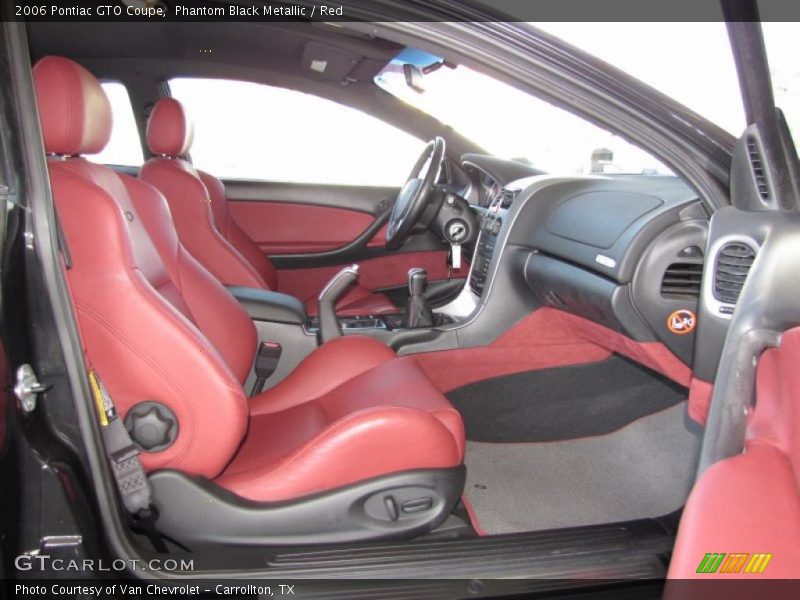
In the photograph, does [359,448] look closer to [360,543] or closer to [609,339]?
[360,543]

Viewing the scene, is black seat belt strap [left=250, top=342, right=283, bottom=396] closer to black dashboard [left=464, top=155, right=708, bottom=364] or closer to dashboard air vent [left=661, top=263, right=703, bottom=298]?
black dashboard [left=464, top=155, right=708, bottom=364]

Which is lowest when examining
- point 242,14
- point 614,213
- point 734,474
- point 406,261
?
point 406,261

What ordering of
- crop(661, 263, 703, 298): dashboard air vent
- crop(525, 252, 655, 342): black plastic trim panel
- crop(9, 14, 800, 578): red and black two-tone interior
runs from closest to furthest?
crop(9, 14, 800, 578): red and black two-tone interior, crop(661, 263, 703, 298): dashboard air vent, crop(525, 252, 655, 342): black plastic trim panel

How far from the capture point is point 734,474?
41.1 inches

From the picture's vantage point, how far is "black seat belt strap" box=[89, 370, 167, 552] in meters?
1.34

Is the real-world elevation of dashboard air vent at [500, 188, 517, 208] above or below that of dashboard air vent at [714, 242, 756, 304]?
below

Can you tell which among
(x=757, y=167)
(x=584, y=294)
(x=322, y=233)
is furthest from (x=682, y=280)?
(x=322, y=233)

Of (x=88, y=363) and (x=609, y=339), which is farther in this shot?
(x=609, y=339)

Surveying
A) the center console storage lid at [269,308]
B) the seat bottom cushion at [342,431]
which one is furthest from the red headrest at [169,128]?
the seat bottom cushion at [342,431]

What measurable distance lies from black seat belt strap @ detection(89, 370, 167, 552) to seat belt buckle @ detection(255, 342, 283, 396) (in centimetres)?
89

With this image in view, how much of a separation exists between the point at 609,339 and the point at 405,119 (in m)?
1.88

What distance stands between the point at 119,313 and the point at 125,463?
A: 0.29 m

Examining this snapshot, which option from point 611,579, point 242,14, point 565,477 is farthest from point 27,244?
point 242,14

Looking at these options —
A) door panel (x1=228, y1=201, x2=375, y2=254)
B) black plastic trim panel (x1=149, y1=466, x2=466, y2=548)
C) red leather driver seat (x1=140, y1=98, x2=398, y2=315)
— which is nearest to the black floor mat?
red leather driver seat (x1=140, y1=98, x2=398, y2=315)
